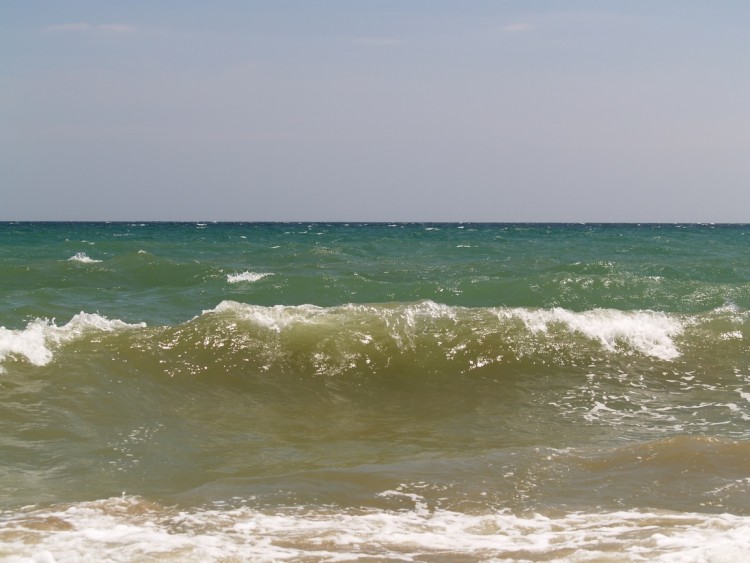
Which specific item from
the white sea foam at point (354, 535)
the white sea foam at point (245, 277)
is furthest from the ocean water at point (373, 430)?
the white sea foam at point (245, 277)

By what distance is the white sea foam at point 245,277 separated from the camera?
1822 centimetres

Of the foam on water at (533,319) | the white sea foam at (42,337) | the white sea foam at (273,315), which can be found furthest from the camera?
the foam on water at (533,319)

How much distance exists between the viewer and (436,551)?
172 inches

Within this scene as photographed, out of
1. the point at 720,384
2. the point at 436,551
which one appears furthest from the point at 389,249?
the point at 436,551

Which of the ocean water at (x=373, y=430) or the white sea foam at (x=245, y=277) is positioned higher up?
the white sea foam at (x=245, y=277)

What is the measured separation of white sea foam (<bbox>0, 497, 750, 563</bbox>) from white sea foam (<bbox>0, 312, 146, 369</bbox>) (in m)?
4.62

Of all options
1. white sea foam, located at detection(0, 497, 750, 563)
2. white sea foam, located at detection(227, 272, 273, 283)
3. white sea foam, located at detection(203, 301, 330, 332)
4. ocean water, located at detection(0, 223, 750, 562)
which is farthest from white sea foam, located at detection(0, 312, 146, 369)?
white sea foam, located at detection(227, 272, 273, 283)

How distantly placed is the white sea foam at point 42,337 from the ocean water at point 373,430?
0.04 m

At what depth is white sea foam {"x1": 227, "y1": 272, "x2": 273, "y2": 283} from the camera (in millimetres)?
18217

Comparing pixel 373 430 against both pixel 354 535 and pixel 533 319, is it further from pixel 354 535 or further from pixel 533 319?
pixel 533 319

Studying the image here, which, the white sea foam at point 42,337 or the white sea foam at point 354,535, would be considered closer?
the white sea foam at point 354,535

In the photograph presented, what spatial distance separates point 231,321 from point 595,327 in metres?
4.95

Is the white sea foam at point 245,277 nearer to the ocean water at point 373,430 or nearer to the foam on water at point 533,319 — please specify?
the ocean water at point 373,430

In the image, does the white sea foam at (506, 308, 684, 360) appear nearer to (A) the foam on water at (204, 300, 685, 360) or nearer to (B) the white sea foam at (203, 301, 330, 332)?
(A) the foam on water at (204, 300, 685, 360)
